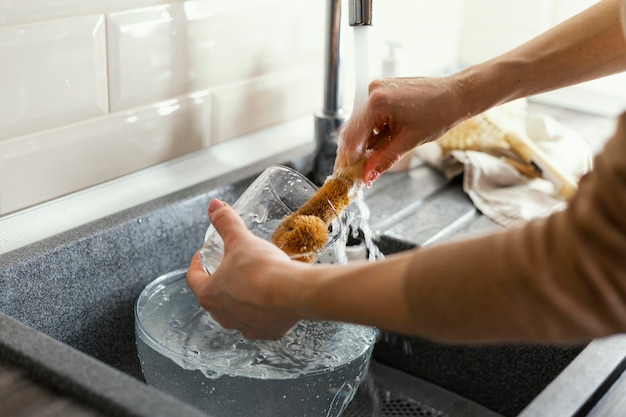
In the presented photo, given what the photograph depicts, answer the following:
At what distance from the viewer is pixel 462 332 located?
1.71ft

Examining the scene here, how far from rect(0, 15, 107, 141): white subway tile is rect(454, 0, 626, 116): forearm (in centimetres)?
39

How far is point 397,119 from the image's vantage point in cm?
86

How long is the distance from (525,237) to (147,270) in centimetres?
54

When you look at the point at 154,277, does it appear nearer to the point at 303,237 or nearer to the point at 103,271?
the point at 103,271

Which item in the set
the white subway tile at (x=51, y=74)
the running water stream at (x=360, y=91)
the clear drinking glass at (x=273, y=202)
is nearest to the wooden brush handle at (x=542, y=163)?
the running water stream at (x=360, y=91)

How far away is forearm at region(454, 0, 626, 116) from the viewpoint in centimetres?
84

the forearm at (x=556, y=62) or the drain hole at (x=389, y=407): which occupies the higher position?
the forearm at (x=556, y=62)

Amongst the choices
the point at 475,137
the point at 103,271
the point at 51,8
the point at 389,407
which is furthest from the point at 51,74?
the point at 475,137

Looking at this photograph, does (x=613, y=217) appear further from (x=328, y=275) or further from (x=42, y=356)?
(x=42, y=356)

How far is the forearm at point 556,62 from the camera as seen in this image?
33.1 inches

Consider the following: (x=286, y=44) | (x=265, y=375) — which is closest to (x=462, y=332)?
(x=265, y=375)

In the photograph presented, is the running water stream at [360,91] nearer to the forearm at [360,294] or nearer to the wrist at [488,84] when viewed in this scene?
the wrist at [488,84]

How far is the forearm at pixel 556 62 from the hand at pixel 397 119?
0.08 ft

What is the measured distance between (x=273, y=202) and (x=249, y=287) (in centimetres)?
20
